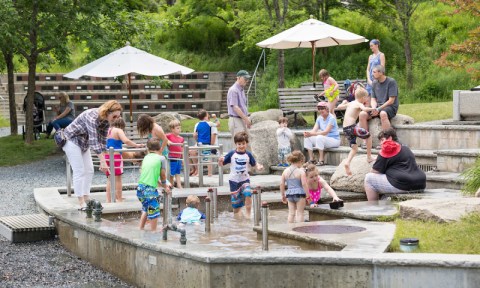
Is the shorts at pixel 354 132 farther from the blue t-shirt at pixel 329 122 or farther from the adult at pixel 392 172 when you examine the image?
the adult at pixel 392 172

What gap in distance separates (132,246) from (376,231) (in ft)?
9.38

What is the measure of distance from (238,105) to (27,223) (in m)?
5.15

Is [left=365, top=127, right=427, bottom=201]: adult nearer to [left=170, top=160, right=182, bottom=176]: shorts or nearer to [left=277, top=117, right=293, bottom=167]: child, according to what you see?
[left=170, top=160, right=182, bottom=176]: shorts

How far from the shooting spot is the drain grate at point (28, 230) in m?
14.6

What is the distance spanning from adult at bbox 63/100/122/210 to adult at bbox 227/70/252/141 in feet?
13.2

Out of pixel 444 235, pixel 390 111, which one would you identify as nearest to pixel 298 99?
pixel 390 111

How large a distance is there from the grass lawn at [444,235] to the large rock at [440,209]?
0.11 metres

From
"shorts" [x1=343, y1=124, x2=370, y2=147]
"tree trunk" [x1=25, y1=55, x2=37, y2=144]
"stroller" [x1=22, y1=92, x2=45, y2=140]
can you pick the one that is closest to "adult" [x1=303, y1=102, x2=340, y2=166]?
"shorts" [x1=343, y1=124, x2=370, y2=147]

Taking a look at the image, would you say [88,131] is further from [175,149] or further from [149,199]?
[175,149]

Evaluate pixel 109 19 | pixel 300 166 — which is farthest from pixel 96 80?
pixel 300 166

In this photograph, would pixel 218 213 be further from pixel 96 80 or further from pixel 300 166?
pixel 96 80

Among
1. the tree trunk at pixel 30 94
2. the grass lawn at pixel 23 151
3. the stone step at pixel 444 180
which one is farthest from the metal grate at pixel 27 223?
the tree trunk at pixel 30 94

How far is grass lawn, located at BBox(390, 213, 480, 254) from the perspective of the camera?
33.0 ft

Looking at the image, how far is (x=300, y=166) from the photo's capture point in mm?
13734
